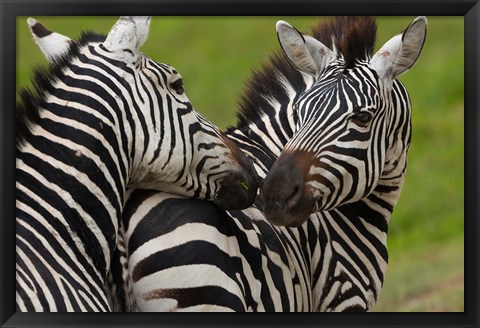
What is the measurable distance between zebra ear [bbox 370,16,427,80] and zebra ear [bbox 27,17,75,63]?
1739mm

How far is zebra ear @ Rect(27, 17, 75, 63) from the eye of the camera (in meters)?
5.42

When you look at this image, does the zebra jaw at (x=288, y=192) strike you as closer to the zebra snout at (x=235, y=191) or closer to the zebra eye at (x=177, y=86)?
the zebra snout at (x=235, y=191)

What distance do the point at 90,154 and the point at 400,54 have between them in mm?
1848

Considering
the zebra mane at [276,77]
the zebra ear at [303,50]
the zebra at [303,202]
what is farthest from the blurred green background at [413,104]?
the zebra ear at [303,50]

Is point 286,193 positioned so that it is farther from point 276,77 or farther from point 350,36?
point 276,77

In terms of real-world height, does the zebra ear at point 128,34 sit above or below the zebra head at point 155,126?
above

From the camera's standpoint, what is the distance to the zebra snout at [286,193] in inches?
208

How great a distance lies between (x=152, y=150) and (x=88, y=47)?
2.21 feet

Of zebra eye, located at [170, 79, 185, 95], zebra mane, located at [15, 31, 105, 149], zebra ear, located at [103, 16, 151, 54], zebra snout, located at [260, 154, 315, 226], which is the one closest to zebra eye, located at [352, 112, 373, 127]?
zebra snout, located at [260, 154, 315, 226]

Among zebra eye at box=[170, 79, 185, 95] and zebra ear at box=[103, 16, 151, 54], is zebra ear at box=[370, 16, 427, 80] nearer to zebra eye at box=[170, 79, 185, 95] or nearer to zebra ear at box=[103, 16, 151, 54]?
zebra eye at box=[170, 79, 185, 95]

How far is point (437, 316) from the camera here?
514 cm
